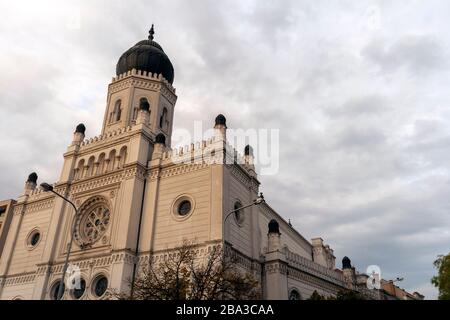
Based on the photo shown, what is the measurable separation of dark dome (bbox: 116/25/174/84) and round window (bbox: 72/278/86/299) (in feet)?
70.5

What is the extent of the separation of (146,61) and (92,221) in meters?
17.3

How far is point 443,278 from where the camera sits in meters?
22.5

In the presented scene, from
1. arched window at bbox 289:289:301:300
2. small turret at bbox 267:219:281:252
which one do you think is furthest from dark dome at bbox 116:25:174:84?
arched window at bbox 289:289:301:300

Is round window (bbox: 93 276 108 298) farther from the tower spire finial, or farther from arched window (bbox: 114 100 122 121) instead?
the tower spire finial

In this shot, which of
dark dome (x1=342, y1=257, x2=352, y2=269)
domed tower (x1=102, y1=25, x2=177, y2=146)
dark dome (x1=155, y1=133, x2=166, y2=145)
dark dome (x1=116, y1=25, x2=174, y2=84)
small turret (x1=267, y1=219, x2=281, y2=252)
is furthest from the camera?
dark dome (x1=342, y1=257, x2=352, y2=269)

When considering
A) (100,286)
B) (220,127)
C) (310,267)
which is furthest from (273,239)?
(100,286)

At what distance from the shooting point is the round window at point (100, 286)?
87.5 feet

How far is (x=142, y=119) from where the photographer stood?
3288cm

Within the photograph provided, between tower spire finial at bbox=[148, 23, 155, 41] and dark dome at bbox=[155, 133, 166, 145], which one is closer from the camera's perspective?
dark dome at bbox=[155, 133, 166, 145]

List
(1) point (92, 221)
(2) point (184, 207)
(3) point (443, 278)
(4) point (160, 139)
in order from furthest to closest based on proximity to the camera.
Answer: (4) point (160, 139)
(1) point (92, 221)
(2) point (184, 207)
(3) point (443, 278)

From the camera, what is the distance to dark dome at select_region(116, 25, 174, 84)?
38.6 m

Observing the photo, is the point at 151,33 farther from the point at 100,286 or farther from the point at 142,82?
the point at 100,286
